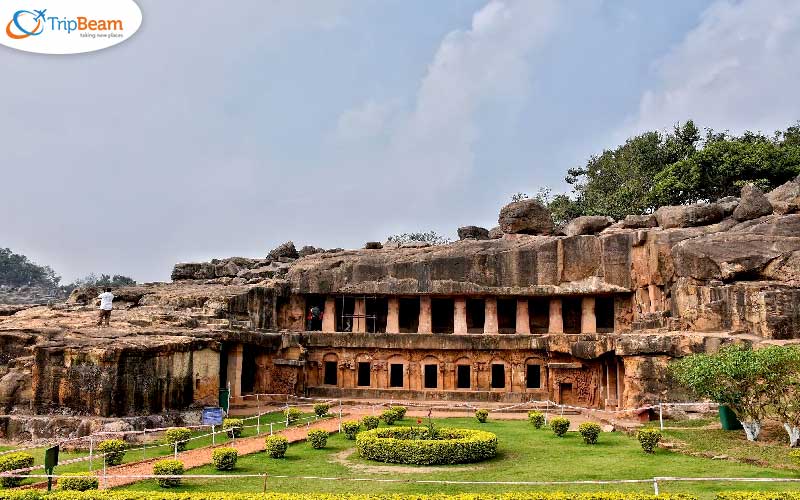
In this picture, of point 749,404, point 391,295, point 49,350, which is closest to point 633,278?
point 391,295

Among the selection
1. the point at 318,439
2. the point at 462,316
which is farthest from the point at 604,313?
the point at 318,439

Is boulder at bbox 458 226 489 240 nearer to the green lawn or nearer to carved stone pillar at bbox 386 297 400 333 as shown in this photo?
carved stone pillar at bbox 386 297 400 333

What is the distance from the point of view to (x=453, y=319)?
109 ft

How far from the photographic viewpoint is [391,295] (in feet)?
104

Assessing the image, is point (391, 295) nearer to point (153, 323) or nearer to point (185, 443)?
point (153, 323)

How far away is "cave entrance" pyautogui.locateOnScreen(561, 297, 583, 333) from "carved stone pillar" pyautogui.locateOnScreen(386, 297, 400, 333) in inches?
311

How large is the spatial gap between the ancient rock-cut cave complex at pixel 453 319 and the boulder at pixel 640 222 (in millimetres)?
68

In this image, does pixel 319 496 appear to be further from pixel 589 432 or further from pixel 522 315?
pixel 522 315

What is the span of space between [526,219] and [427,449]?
1884 centimetres

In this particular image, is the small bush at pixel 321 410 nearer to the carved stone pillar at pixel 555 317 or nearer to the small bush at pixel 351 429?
the small bush at pixel 351 429

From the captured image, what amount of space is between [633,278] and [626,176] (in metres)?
20.2

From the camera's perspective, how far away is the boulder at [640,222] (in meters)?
29.3

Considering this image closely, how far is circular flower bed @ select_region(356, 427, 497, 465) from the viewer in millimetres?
15281

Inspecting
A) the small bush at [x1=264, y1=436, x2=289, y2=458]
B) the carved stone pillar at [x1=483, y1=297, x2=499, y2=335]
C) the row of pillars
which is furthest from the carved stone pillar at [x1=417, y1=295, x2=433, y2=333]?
the small bush at [x1=264, y1=436, x2=289, y2=458]
